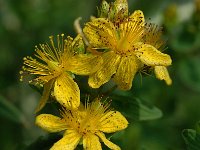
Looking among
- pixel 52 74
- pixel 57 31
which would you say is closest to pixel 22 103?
pixel 57 31

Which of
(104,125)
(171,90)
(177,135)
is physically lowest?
(177,135)

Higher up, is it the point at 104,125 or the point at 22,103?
the point at 104,125

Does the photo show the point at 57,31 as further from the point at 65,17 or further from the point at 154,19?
the point at 154,19

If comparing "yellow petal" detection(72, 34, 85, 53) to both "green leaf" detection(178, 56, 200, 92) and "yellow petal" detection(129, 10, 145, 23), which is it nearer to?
"yellow petal" detection(129, 10, 145, 23)

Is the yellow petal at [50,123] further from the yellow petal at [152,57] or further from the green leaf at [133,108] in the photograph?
the yellow petal at [152,57]

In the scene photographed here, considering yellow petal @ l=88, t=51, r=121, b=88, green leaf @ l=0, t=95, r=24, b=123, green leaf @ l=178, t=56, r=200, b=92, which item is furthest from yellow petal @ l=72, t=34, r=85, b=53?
green leaf @ l=178, t=56, r=200, b=92

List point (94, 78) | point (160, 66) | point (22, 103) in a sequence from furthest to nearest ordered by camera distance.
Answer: point (22, 103)
point (160, 66)
point (94, 78)

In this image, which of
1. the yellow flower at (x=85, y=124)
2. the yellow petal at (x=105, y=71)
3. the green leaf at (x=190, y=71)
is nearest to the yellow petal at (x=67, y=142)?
the yellow flower at (x=85, y=124)
